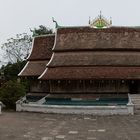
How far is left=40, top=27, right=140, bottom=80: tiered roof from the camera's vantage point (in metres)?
31.2

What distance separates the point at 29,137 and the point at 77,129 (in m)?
3.19

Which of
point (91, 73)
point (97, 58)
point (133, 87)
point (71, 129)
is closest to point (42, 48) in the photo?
point (97, 58)

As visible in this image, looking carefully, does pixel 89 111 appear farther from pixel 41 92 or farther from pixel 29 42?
pixel 29 42

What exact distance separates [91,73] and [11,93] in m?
6.51

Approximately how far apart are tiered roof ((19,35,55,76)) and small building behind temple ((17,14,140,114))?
114 mm

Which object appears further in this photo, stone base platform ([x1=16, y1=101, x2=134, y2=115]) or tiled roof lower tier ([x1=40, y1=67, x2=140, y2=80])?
tiled roof lower tier ([x1=40, y1=67, x2=140, y2=80])

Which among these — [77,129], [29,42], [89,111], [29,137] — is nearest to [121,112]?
[89,111]

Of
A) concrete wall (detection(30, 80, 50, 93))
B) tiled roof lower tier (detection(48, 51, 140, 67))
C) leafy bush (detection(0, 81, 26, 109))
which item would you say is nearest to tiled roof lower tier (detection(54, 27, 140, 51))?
tiled roof lower tier (detection(48, 51, 140, 67))

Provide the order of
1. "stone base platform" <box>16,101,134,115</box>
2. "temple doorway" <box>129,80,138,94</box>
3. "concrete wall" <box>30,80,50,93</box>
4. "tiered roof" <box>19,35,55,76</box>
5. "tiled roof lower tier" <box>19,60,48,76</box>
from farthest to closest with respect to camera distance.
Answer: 1. "concrete wall" <box>30,80,50,93</box>
2. "tiered roof" <box>19,35,55,76</box>
3. "tiled roof lower tier" <box>19,60,48,76</box>
4. "temple doorway" <box>129,80,138,94</box>
5. "stone base platform" <box>16,101,134,115</box>

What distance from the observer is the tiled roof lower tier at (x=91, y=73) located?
100ft

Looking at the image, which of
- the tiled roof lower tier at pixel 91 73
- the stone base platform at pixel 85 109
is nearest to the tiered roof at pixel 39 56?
the tiled roof lower tier at pixel 91 73

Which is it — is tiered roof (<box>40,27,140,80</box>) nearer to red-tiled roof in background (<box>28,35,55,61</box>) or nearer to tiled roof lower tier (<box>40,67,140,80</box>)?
tiled roof lower tier (<box>40,67,140,80</box>)

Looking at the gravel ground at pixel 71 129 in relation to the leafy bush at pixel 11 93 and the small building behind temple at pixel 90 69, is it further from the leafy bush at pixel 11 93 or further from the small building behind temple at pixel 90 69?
the leafy bush at pixel 11 93

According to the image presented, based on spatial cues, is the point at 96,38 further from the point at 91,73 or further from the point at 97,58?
the point at 91,73
